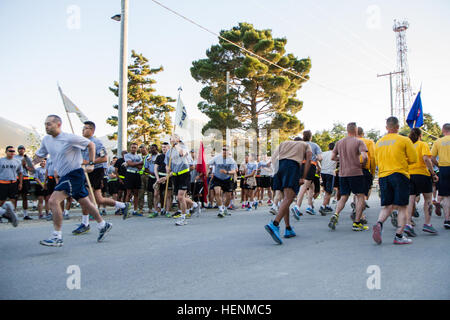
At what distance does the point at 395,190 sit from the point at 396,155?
0.56m

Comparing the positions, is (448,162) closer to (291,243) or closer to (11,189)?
(291,243)

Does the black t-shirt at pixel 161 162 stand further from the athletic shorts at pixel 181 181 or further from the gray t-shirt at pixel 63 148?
the gray t-shirt at pixel 63 148

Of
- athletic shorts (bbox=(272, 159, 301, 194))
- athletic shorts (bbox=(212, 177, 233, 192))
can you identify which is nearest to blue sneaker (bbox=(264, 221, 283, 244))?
athletic shorts (bbox=(272, 159, 301, 194))

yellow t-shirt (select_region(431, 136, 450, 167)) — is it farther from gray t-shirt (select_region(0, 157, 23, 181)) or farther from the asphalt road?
gray t-shirt (select_region(0, 157, 23, 181))

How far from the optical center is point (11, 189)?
9.69 meters

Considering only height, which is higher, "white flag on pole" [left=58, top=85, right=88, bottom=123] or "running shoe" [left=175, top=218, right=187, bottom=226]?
"white flag on pole" [left=58, top=85, right=88, bottom=123]

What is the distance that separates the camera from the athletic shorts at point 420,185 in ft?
23.8

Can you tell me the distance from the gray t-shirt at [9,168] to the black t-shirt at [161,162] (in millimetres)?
3707

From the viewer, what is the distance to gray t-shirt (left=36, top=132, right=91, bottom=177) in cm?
583

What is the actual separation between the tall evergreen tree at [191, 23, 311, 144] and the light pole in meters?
17.2

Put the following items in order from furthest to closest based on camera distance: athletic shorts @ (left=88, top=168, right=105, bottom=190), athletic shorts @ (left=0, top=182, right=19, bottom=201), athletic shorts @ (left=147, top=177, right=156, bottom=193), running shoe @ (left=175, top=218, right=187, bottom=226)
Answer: athletic shorts @ (left=147, top=177, right=156, bottom=193), athletic shorts @ (left=0, top=182, right=19, bottom=201), running shoe @ (left=175, top=218, right=187, bottom=226), athletic shorts @ (left=88, top=168, right=105, bottom=190)

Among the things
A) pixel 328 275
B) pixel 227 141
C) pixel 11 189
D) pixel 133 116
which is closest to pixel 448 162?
pixel 328 275

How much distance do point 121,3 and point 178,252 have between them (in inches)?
473

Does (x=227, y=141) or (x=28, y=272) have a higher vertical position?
(x=227, y=141)
